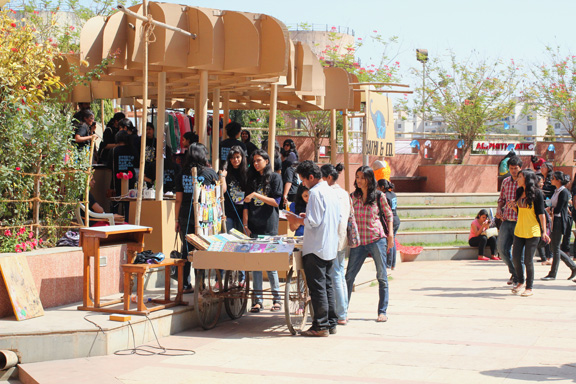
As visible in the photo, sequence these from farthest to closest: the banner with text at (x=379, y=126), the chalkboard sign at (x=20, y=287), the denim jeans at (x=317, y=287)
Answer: the banner with text at (x=379, y=126), the denim jeans at (x=317, y=287), the chalkboard sign at (x=20, y=287)

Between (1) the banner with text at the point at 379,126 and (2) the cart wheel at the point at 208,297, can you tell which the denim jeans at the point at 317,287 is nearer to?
(2) the cart wheel at the point at 208,297

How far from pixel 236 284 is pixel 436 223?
10080 mm

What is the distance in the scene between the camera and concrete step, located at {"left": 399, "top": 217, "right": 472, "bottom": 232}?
57.7ft

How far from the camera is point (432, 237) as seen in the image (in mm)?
16984

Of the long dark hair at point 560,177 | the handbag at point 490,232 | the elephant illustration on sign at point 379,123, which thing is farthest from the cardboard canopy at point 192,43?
the handbag at point 490,232

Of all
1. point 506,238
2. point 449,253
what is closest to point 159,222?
point 506,238

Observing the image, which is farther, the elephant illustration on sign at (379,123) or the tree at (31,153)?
the elephant illustration on sign at (379,123)

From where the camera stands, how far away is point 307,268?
25.0ft

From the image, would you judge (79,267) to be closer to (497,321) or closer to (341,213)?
(341,213)

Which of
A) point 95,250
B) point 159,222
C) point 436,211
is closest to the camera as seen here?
point 95,250

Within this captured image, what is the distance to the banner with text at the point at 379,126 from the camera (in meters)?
14.6

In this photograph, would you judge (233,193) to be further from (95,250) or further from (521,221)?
(521,221)

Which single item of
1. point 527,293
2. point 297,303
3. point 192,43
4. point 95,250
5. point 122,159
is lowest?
point 527,293

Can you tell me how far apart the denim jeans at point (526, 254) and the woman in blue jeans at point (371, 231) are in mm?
2609
